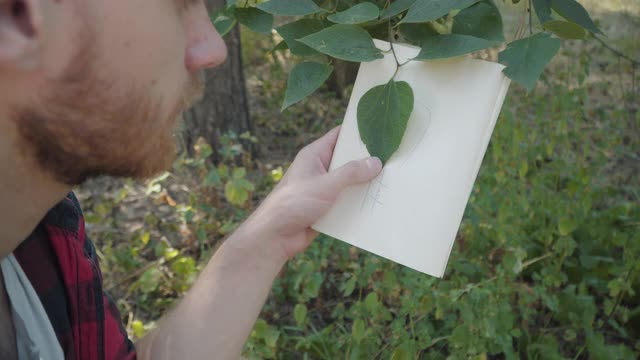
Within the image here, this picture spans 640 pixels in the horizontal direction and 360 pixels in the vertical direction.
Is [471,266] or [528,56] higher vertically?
[528,56]

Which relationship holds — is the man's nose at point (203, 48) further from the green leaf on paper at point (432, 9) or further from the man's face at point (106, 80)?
the green leaf on paper at point (432, 9)

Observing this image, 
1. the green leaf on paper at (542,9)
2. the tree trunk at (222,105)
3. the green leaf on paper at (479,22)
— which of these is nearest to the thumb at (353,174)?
the green leaf on paper at (479,22)

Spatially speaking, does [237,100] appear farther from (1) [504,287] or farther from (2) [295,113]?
(1) [504,287]

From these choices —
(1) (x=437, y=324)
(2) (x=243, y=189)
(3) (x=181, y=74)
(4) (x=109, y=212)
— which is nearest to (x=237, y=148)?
(2) (x=243, y=189)

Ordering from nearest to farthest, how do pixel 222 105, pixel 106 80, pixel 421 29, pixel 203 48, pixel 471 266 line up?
pixel 106 80
pixel 203 48
pixel 421 29
pixel 471 266
pixel 222 105

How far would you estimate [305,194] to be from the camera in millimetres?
1143

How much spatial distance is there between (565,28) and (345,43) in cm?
33

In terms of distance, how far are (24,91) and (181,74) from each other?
0.72 feet

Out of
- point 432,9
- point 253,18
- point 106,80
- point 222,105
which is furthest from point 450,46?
point 222,105

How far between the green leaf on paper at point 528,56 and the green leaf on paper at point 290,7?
29cm

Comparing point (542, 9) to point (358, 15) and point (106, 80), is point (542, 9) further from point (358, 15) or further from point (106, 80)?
point (106, 80)

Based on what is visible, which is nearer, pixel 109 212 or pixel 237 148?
pixel 237 148

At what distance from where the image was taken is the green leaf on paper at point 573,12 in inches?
42.5

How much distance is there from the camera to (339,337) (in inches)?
74.7
